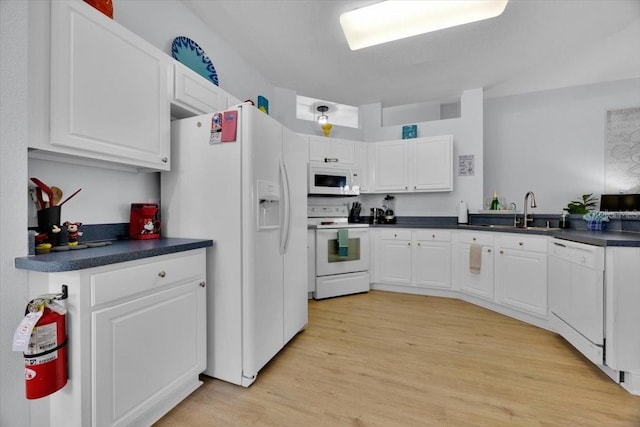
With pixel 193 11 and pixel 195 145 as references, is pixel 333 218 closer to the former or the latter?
pixel 195 145

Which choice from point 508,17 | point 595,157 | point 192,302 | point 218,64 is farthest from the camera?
point 595,157

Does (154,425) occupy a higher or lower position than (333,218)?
lower

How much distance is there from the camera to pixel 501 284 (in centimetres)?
280

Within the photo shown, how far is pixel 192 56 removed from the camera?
227 cm

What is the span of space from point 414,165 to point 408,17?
1866 mm

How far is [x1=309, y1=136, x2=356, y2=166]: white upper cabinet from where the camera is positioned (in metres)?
3.67

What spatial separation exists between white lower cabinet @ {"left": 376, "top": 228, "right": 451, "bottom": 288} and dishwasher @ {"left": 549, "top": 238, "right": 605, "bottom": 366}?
111 centimetres

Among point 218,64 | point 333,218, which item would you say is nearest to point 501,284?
point 333,218

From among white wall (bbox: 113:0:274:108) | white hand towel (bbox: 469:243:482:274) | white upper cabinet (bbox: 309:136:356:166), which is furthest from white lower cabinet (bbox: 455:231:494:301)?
white wall (bbox: 113:0:274:108)

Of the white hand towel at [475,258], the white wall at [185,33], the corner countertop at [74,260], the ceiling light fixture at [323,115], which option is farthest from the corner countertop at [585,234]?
the corner countertop at [74,260]

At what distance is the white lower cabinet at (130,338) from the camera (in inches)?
41.3

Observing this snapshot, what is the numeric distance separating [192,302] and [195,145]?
0.98 metres

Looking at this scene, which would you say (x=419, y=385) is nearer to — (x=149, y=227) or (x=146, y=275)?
(x=146, y=275)

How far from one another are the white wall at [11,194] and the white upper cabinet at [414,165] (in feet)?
11.8
